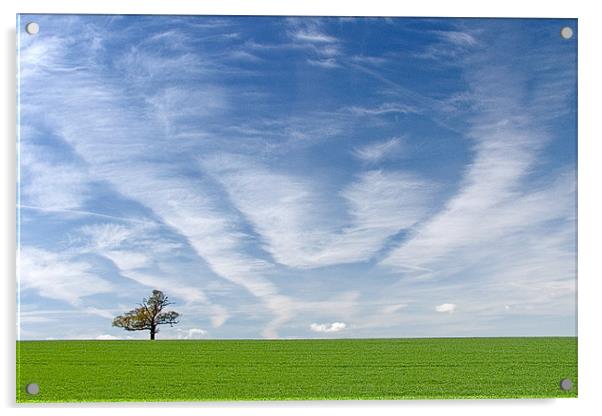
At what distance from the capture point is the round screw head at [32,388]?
411 centimetres

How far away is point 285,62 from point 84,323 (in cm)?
187

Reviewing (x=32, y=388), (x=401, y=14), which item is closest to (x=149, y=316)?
(x=32, y=388)

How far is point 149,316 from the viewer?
13.5ft

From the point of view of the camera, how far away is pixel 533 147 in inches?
167

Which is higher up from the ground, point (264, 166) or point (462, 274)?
point (264, 166)

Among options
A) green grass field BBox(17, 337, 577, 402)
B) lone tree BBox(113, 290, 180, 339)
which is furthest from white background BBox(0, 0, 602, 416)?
lone tree BBox(113, 290, 180, 339)

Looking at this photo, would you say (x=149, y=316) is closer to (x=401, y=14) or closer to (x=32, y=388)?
(x=32, y=388)

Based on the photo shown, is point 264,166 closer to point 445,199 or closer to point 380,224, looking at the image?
point 380,224

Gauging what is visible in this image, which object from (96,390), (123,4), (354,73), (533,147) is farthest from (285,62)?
(96,390)

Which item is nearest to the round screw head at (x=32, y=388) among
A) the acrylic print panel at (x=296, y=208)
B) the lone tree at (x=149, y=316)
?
the acrylic print panel at (x=296, y=208)

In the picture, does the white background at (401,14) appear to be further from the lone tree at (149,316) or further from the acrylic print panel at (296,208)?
the lone tree at (149,316)

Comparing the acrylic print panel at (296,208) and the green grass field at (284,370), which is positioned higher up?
the acrylic print panel at (296,208)

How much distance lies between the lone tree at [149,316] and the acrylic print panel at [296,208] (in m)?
0.01

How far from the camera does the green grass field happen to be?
412 cm
